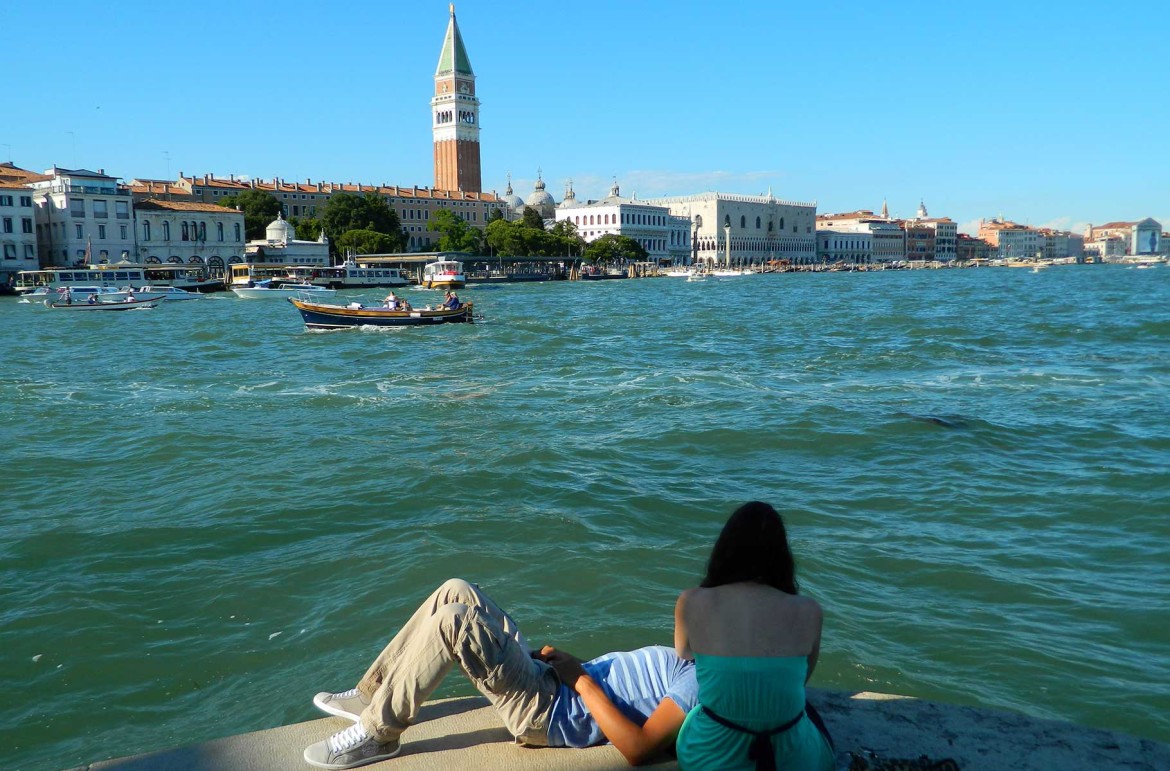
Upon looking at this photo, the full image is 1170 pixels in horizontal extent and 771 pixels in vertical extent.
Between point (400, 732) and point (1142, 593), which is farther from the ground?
point (400, 732)

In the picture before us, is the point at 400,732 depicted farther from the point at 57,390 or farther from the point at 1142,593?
the point at 57,390

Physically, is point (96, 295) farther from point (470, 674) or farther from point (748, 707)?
point (748, 707)

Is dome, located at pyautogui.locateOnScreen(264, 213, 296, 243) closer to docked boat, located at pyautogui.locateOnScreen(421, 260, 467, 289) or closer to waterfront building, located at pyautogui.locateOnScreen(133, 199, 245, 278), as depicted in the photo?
waterfront building, located at pyautogui.locateOnScreen(133, 199, 245, 278)

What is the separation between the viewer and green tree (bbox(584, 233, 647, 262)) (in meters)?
83.7

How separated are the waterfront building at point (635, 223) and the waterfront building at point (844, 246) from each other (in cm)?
2753

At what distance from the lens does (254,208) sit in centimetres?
7019

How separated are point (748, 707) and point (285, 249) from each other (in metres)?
66.3

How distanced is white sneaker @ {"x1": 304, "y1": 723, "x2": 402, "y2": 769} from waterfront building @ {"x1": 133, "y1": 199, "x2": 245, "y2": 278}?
6457cm

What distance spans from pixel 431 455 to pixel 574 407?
3.42m

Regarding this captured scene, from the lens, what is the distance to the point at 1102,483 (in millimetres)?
7426

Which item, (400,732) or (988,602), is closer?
(400,732)

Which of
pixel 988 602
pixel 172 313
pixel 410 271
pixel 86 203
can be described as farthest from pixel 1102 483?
pixel 410 271

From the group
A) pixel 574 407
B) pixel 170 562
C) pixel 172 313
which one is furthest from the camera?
pixel 172 313

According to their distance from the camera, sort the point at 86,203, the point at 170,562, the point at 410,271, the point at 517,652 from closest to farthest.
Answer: the point at 517,652 < the point at 170,562 < the point at 86,203 < the point at 410,271
